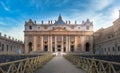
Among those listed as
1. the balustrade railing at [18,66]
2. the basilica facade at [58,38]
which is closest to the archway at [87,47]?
the basilica facade at [58,38]

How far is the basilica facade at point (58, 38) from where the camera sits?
83812mm

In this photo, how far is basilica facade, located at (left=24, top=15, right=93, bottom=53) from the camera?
3300 inches

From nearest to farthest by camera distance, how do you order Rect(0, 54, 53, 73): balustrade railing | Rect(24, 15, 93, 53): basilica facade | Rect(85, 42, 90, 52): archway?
Rect(0, 54, 53, 73): balustrade railing, Rect(24, 15, 93, 53): basilica facade, Rect(85, 42, 90, 52): archway

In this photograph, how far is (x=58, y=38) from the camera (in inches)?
3334

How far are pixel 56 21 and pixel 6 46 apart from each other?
129 feet

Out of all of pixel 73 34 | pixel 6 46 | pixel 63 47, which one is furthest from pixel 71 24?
pixel 6 46

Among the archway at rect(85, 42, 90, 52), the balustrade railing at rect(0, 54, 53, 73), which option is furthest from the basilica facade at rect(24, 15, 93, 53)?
the balustrade railing at rect(0, 54, 53, 73)

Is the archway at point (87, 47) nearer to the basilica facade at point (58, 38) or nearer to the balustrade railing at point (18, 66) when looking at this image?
the basilica facade at point (58, 38)

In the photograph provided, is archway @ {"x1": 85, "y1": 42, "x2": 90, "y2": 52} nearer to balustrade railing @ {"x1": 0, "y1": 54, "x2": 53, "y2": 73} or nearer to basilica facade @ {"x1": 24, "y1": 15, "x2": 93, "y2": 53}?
basilica facade @ {"x1": 24, "y1": 15, "x2": 93, "y2": 53}

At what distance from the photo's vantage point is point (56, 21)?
88.8 m

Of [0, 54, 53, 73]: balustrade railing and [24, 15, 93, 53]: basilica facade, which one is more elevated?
[24, 15, 93, 53]: basilica facade

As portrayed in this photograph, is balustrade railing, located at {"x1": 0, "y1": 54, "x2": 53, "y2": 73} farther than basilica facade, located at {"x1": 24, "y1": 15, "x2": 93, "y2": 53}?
No

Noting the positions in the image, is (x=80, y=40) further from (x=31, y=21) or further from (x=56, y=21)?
(x=31, y=21)

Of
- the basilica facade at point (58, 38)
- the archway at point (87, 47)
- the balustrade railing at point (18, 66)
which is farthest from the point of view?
the archway at point (87, 47)
